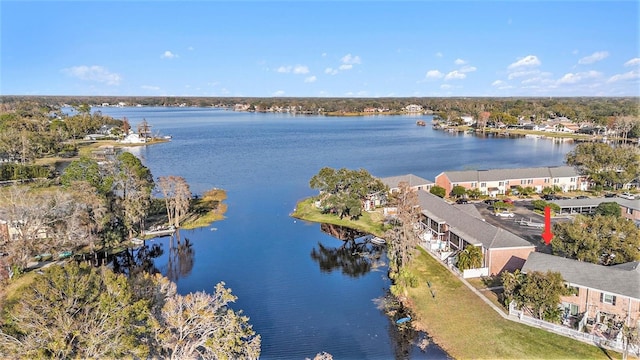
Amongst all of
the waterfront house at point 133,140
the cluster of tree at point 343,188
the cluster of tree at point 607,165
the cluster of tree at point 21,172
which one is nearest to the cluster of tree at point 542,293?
the cluster of tree at point 343,188

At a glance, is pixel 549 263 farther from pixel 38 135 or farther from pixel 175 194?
pixel 38 135

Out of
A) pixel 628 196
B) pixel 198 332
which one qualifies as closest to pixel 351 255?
pixel 198 332

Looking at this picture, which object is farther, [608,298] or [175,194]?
[175,194]

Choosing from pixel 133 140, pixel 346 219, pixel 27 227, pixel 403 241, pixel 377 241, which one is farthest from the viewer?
pixel 133 140

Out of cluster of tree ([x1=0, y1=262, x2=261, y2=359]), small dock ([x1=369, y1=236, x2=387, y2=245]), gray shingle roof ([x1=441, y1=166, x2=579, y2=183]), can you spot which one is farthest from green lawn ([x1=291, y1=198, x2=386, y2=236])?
cluster of tree ([x1=0, y1=262, x2=261, y2=359])

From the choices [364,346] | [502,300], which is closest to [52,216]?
[364,346]

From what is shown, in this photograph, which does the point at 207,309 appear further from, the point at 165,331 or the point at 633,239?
the point at 633,239

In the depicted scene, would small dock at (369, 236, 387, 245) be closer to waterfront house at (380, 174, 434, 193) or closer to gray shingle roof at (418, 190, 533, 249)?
gray shingle roof at (418, 190, 533, 249)

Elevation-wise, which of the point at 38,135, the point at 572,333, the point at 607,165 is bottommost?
the point at 572,333
